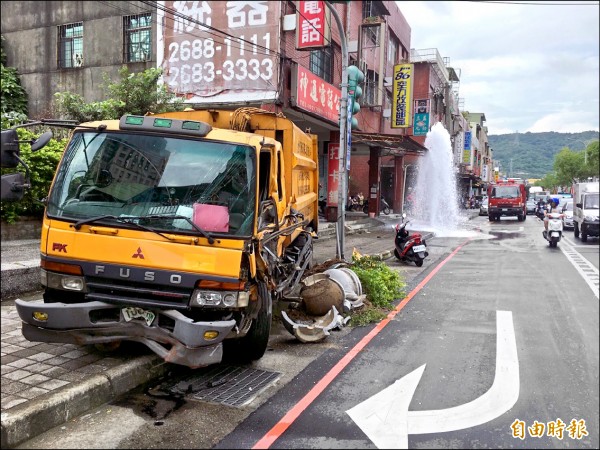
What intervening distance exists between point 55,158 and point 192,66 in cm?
661

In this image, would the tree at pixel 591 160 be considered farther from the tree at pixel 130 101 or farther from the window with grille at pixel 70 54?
the window with grille at pixel 70 54

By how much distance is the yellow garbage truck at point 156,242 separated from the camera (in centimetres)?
385

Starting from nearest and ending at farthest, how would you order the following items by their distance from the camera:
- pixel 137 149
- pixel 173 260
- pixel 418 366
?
pixel 173 260 → pixel 137 149 → pixel 418 366

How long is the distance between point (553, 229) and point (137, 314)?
4317 millimetres

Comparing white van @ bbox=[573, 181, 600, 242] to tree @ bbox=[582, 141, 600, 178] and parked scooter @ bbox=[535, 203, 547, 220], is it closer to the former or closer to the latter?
tree @ bbox=[582, 141, 600, 178]

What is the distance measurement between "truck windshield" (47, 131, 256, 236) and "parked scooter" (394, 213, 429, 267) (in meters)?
7.67

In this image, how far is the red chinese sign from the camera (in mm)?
13164

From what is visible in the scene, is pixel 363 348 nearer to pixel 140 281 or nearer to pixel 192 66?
pixel 140 281

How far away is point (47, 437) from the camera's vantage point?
11.1ft

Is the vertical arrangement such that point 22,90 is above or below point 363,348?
above

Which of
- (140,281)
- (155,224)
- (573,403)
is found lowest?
(573,403)

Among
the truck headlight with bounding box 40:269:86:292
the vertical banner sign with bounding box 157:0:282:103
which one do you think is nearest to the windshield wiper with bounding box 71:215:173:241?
the truck headlight with bounding box 40:269:86:292

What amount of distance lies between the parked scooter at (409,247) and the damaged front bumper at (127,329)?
8.15 m

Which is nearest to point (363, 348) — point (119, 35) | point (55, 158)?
point (55, 158)
